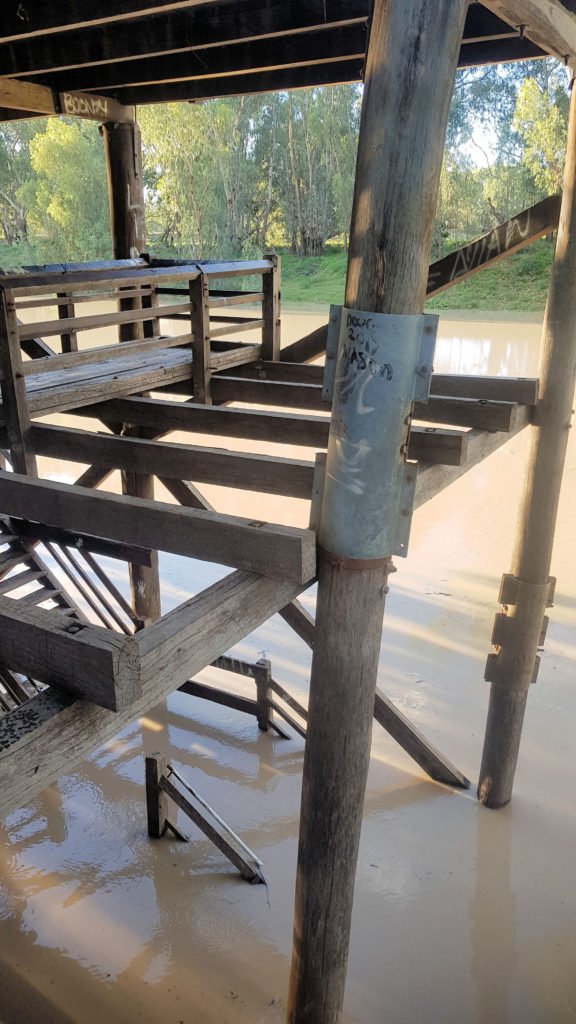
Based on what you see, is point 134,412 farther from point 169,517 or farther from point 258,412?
point 169,517

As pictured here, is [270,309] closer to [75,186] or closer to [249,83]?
[249,83]

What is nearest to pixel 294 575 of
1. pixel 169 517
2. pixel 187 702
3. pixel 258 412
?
pixel 169 517

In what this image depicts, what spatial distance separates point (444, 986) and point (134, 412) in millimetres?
3968

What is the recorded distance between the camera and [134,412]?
4.34m

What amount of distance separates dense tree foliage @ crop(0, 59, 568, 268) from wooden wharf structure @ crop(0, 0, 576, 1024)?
85.5 ft

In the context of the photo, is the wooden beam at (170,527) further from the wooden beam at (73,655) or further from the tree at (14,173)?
the tree at (14,173)

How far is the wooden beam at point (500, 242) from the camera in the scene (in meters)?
4.42

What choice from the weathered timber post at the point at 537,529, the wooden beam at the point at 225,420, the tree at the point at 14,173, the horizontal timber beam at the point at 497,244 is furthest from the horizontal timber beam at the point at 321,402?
the tree at the point at 14,173

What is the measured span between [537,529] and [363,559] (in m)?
2.96

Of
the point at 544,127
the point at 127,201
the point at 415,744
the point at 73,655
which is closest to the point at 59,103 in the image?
the point at 127,201

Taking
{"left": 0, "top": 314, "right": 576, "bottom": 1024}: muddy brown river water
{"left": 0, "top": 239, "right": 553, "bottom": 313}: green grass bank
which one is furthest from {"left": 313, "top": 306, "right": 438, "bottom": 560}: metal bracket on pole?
{"left": 0, "top": 239, "right": 553, "bottom": 313}: green grass bank

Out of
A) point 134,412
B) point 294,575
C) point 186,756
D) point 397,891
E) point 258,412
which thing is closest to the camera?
point 294,575

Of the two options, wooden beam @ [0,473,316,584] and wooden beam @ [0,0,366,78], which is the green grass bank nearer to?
wooden beam @ [0,0,366,78]

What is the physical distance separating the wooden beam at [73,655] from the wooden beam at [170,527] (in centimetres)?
64
